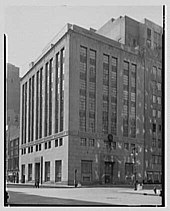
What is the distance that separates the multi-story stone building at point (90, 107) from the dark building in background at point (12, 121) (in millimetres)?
87

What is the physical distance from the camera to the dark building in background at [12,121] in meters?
6.41

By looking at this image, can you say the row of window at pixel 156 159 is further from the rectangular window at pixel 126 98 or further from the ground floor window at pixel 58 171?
the ground floor window at pixel 58 171

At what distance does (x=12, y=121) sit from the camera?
6.54 metres

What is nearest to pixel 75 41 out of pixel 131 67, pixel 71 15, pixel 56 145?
pixel 71 15

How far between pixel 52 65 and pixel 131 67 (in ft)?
3.16

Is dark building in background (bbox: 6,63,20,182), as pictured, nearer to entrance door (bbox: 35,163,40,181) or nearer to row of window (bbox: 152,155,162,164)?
entrance door (bbox: 35,163,40,181)

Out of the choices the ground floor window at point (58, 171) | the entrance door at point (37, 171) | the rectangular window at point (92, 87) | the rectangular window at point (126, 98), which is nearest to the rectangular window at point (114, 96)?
the rectangular window at point (126, 98)

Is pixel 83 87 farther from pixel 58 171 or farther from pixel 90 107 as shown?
pixel 58 171

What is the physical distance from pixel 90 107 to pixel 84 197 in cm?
109

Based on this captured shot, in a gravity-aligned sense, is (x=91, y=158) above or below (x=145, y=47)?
below

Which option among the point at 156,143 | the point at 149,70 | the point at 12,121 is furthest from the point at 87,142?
the point at 149,70

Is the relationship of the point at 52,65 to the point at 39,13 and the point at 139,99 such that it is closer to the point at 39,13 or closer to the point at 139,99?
the point at 39,13

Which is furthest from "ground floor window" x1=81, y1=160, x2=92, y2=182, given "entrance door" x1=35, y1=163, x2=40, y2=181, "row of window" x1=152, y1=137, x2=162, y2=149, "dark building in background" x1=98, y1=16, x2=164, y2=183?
"row of window" x1=152, y1=137, x2=162, y2=149

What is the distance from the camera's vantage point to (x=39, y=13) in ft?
21.2
